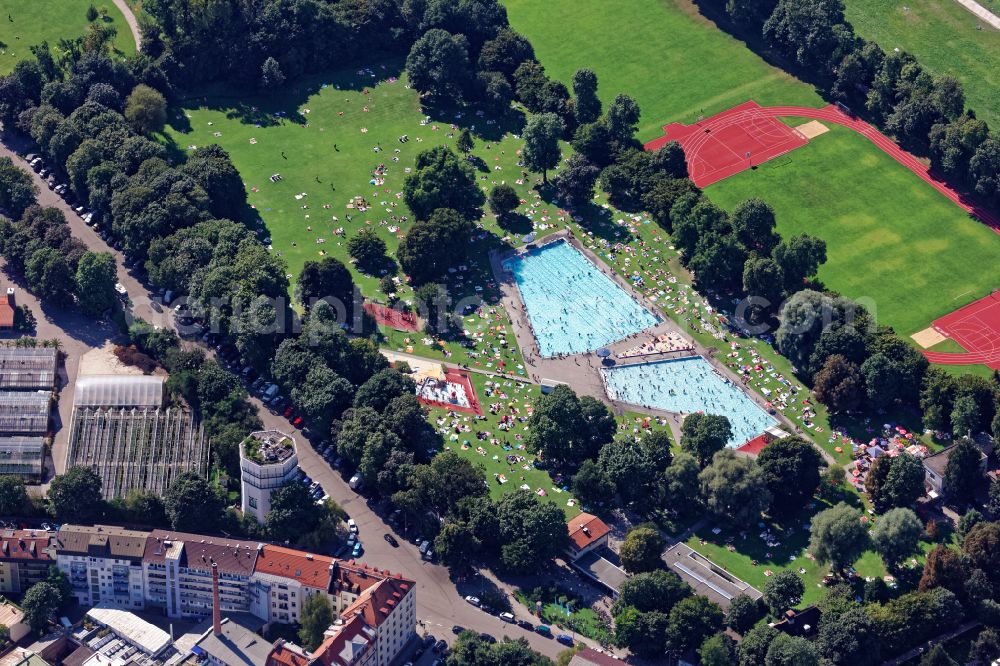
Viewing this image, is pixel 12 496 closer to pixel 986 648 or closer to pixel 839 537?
pixel 839 537

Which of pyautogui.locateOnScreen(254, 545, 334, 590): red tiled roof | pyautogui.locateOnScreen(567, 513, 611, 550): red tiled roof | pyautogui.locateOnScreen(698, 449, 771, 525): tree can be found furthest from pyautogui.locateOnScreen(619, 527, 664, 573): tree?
pyautogui.locateOnScreen(254, 545, 334, 590): red tiled roof

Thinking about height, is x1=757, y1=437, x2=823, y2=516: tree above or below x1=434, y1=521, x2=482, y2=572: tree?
above

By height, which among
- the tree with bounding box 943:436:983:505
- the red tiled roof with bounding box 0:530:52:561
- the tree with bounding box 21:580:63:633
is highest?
the tree with bounding box 943:436:983:505

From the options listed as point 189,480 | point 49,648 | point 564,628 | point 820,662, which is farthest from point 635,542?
point 49,648

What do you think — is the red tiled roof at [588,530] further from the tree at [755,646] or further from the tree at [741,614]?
the tree at [755,646]

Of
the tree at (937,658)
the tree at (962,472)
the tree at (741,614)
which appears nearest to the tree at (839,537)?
the tree at (741,614)

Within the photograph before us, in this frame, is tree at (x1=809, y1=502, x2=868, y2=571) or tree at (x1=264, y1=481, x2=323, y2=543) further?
tree at (x1=264, y1=481, x2=323, y2=543)

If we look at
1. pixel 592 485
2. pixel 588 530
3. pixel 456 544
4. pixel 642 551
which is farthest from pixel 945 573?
pixel 456 544

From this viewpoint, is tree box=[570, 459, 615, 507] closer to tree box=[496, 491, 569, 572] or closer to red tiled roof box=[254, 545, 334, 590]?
tree box=[496, 491, 569, 572]
